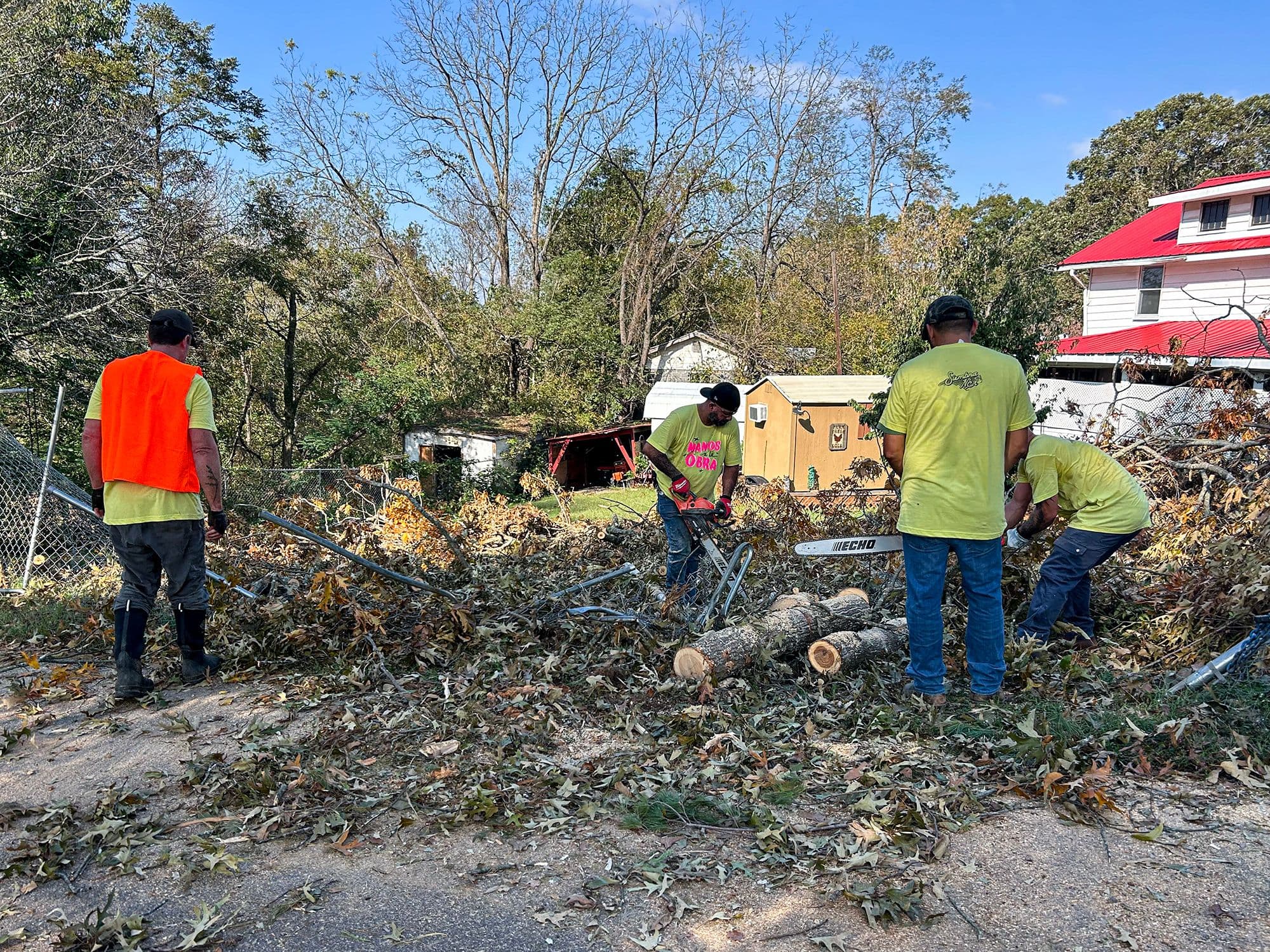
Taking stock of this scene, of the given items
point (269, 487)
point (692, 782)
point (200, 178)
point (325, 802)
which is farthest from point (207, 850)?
point (200, 178)

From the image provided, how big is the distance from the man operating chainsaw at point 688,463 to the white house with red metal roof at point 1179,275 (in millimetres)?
16934

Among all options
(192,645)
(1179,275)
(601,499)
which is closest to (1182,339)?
(1179,275)

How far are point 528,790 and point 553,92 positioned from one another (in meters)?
33.5

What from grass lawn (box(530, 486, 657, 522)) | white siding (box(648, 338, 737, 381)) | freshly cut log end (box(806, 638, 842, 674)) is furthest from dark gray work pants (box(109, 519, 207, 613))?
white siding (box(648, 338, 737, 381))

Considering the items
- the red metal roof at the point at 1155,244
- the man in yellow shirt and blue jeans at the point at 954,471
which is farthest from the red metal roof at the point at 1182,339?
the man in yellow shirt and blue jeans at the point at 954,471

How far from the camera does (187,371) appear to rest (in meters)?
3.95

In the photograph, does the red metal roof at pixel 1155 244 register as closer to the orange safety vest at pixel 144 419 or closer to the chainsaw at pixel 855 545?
the chainsaw at pixel 855 545

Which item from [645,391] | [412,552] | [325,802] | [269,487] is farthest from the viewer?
[645,391]

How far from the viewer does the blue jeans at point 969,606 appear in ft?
11.9

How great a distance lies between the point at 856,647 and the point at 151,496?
11.6 feet

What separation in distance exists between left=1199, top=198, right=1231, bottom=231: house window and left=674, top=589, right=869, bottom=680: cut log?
23.3 metres

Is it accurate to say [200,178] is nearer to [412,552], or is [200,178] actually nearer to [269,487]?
[269,487]

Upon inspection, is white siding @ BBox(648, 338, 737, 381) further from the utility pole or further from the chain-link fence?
the chain-link fence

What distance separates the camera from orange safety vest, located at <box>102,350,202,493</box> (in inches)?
152
